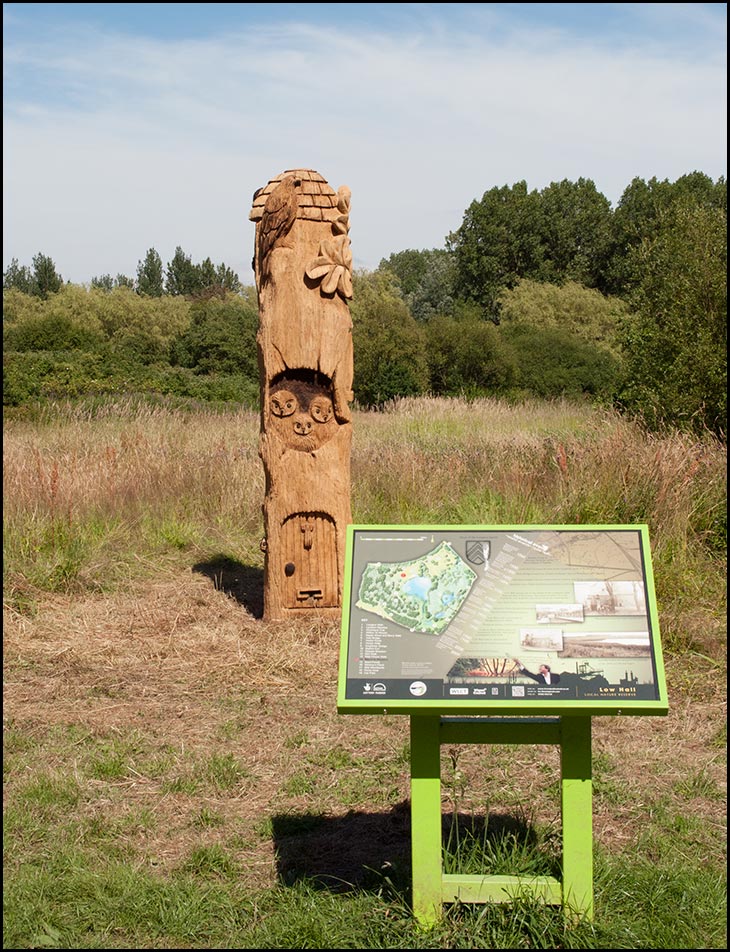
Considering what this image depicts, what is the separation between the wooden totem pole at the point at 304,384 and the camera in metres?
6.08

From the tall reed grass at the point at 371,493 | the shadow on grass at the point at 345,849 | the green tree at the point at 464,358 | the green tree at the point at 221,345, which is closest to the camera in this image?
the shadow on grass at the point at 345,849

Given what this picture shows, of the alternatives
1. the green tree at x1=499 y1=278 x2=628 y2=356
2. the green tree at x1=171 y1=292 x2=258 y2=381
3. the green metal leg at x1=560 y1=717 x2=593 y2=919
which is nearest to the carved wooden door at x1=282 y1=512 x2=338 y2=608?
the green metal leg at x1=560 y1=717 x2=593 y2=919

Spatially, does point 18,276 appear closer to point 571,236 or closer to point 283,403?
point 571,236

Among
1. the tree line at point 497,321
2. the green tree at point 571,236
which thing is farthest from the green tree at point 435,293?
the green tree at point 571,236

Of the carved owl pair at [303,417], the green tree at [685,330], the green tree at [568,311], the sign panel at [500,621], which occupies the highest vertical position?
the green tree at [568,311]

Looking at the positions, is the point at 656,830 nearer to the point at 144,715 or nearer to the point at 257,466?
the point at 144,715

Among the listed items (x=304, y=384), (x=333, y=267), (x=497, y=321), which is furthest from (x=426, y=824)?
(x=497, y=321)

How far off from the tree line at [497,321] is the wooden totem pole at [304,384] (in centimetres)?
491

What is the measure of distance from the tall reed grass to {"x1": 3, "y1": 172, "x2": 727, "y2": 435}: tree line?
1.38m

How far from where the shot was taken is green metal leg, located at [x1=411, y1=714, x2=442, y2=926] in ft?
9.68

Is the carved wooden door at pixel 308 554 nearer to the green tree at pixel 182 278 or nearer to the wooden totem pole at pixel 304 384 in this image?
the wooden totem pole at pixel 304 384

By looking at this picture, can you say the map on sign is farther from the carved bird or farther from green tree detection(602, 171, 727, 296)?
green tree detection(602, 171, 727, 296)

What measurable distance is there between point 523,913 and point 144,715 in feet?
8.44

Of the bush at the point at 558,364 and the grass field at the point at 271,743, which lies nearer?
the grass field at the point at 271,743
